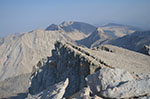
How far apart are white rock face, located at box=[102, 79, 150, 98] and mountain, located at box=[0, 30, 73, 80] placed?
55114 mm

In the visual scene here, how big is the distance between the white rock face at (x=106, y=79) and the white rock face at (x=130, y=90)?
453 mm

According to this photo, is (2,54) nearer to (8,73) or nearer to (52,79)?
(8,73)

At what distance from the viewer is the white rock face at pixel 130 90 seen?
16.9 feet

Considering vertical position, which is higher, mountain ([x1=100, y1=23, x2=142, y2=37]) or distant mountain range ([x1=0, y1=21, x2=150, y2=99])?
distant mountain range ([x1=0, y1=21, x2=150, y2=99])

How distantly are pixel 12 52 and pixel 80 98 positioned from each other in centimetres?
6867

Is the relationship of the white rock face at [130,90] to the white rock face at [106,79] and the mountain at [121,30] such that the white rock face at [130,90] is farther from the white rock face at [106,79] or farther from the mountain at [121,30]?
the mountain at [121,30]

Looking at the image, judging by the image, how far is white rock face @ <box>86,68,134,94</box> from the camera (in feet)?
19.8

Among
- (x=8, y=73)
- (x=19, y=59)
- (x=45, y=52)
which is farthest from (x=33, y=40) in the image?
(x=8, y=73)

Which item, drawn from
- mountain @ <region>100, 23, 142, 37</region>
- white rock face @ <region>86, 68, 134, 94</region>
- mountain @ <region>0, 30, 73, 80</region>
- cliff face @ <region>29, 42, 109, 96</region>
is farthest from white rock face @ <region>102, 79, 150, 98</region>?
mountain @ <region>100, 23, 142, 37</region>

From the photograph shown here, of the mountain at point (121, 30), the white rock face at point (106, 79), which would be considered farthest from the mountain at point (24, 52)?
the mountain at point (121, 30)

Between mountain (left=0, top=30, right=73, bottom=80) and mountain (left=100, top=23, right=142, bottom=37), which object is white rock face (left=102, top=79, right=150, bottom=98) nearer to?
mountain (left=0, top=30, right=73, bottom=80)

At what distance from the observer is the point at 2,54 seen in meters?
69.6

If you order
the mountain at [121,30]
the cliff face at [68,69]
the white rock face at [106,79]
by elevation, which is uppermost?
the white rock face at [106,79]

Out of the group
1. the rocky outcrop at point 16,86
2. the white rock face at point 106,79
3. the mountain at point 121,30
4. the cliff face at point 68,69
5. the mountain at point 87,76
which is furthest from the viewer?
the mountain at point 121,30
